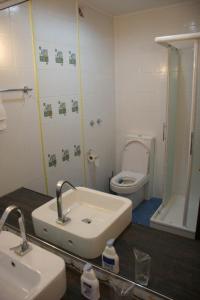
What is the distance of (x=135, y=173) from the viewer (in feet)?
8.13

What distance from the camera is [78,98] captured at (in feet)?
6.39

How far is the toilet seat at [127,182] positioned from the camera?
6.77 feet

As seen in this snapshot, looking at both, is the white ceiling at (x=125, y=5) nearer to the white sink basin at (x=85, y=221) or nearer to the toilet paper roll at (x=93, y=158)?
the toilet paper roll at (x=93, y=158)

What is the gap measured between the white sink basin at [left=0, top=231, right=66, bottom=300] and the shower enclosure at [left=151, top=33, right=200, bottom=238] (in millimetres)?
1193

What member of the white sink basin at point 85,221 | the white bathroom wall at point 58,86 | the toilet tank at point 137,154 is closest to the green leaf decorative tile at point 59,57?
the white bathroom wall at point 58,86

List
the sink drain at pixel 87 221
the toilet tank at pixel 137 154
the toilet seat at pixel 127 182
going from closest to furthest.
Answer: the sink drain at pixel 87 221, the toilet seat at pixel 127 182, the toilet tank at pixel 137 154

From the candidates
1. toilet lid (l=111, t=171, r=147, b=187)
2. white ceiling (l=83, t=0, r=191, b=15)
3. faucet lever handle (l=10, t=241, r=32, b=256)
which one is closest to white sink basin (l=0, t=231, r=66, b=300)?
faucet lever handle (l=10, t=241, r=32, b=256)

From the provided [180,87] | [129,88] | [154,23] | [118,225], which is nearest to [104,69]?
[129,88]

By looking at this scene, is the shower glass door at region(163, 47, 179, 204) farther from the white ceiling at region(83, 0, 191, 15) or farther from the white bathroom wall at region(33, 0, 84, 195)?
the white bathroom wall at region(33, 0, 84, 195)

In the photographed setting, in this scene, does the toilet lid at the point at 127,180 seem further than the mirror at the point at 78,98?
Yes

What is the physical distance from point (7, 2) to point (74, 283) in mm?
1508

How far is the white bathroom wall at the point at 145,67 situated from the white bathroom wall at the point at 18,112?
907 mm

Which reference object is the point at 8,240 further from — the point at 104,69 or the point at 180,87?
the point at 180,87

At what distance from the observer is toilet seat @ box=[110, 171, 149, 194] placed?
206 cm
